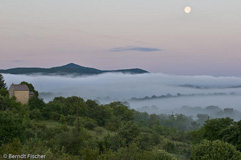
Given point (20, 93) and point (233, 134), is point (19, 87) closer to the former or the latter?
point (20, 93)

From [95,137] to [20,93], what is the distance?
23.0 metres

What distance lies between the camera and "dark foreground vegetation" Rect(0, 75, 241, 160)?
1508 centimetres

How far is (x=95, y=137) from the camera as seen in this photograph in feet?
139

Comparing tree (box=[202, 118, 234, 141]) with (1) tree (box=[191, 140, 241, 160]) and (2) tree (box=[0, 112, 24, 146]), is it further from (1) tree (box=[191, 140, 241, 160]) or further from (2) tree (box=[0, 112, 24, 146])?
(2) tree (box=[0, 112, 24, 146])

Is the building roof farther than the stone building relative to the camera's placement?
Yes

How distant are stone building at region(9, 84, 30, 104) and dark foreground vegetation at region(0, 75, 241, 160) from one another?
1320mm

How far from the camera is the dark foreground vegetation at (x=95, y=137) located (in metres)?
15.1

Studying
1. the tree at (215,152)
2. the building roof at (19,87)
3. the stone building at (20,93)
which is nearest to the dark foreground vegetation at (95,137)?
the tree at (215,152)

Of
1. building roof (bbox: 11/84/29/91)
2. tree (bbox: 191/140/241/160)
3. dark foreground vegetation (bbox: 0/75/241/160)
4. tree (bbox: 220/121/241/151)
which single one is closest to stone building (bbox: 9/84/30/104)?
building roof (bbox: 11/84/29/91)

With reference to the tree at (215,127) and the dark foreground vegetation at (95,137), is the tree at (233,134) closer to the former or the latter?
the dark foreground vegetation at (95,137)

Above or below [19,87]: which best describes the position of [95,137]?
below

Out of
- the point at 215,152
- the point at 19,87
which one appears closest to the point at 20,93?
the point at 19,87

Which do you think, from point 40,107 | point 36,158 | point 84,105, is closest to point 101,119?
point 84,105

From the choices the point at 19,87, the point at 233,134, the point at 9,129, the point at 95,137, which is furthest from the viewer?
the point at 19,87
